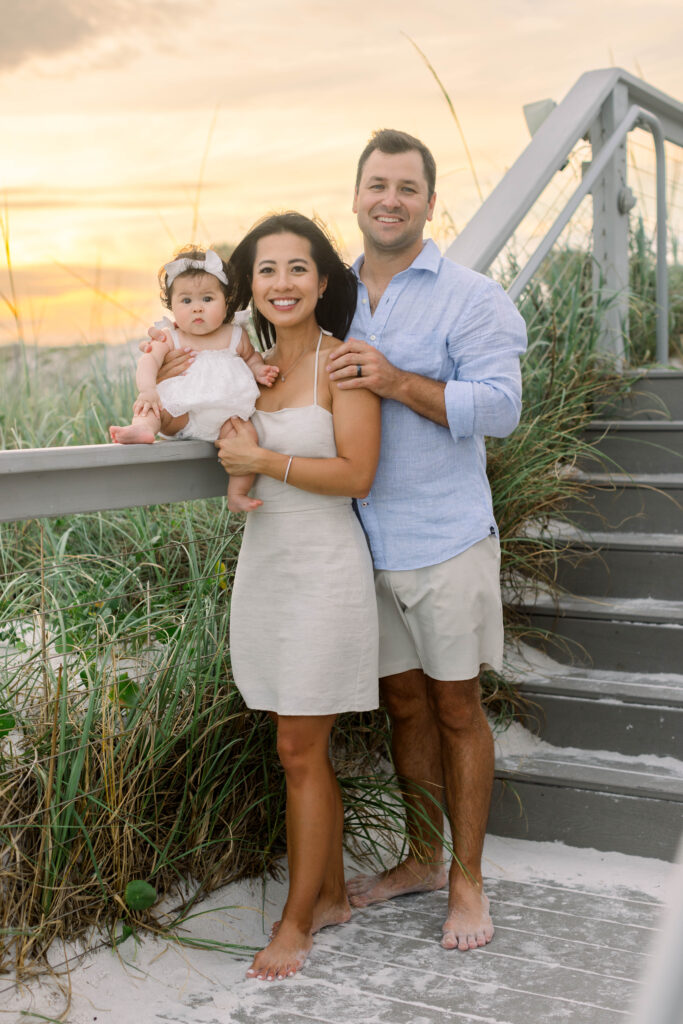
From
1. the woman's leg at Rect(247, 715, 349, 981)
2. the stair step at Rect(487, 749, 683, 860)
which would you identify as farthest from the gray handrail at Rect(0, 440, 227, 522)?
the stair step at Rect(487, 749, 683, 860)

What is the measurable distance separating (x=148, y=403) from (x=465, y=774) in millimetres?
1275

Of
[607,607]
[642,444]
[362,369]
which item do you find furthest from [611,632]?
[362,369]

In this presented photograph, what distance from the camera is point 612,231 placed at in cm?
509

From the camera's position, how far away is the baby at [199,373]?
237cm

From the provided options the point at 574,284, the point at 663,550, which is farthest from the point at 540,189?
the point at 663,550

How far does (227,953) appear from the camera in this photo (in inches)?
99.3

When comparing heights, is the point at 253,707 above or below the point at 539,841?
above

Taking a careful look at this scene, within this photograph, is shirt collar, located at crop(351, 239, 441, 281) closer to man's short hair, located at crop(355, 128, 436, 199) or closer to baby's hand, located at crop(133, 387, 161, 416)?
man's short hair, located at crop(355, 128, 436, 199)

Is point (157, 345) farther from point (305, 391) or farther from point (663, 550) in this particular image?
point (663, 550)

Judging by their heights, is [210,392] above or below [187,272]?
below

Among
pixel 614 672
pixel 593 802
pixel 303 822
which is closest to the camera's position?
pixel 303 822

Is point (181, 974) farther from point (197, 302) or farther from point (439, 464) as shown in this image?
point (197, 302)

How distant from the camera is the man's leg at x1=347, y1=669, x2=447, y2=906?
2.83 m

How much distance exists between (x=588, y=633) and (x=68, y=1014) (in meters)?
2.18
